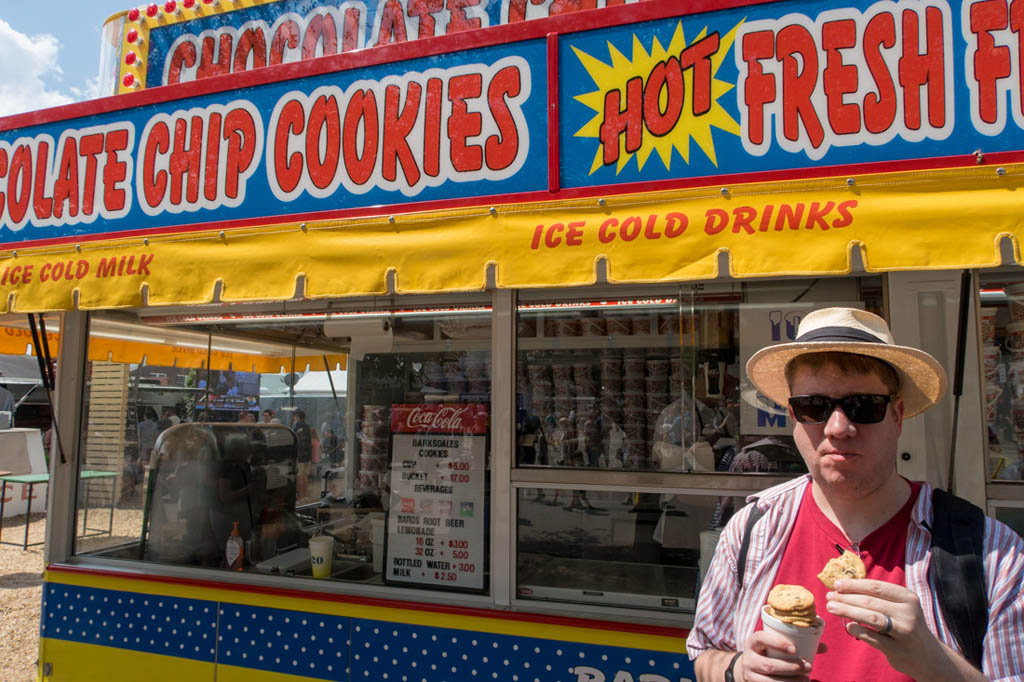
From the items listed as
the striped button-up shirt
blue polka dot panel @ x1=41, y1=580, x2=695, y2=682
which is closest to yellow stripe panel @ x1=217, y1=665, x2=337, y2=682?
blue polka dot panel @ x1=41, y1=580, x2=695, y2=682

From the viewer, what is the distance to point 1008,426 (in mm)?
2799

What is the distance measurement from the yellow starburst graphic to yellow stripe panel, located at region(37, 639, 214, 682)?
3.23 metres

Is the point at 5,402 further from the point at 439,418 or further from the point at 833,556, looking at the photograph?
the point at 833,556

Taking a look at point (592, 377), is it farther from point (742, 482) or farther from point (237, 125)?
point (237, 125)

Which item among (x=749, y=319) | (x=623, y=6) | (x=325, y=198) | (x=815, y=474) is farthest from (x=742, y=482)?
(x=325, y=198)

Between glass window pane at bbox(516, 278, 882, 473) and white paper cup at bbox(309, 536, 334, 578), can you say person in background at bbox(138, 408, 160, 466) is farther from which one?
glass window pane at bbox(516, 278, 882, 473)

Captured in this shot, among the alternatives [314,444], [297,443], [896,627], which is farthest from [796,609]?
[297,443]

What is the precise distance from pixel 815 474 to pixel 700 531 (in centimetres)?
171

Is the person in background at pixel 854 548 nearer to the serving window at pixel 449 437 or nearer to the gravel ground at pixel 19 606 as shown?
the serving window at pixel 449 437

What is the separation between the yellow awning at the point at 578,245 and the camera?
2180mm

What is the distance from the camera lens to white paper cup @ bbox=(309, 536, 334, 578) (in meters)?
3.64

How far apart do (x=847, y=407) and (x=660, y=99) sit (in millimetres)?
1618

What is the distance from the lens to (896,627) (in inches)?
48.2

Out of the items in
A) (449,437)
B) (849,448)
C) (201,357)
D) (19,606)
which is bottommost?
(19,606)
